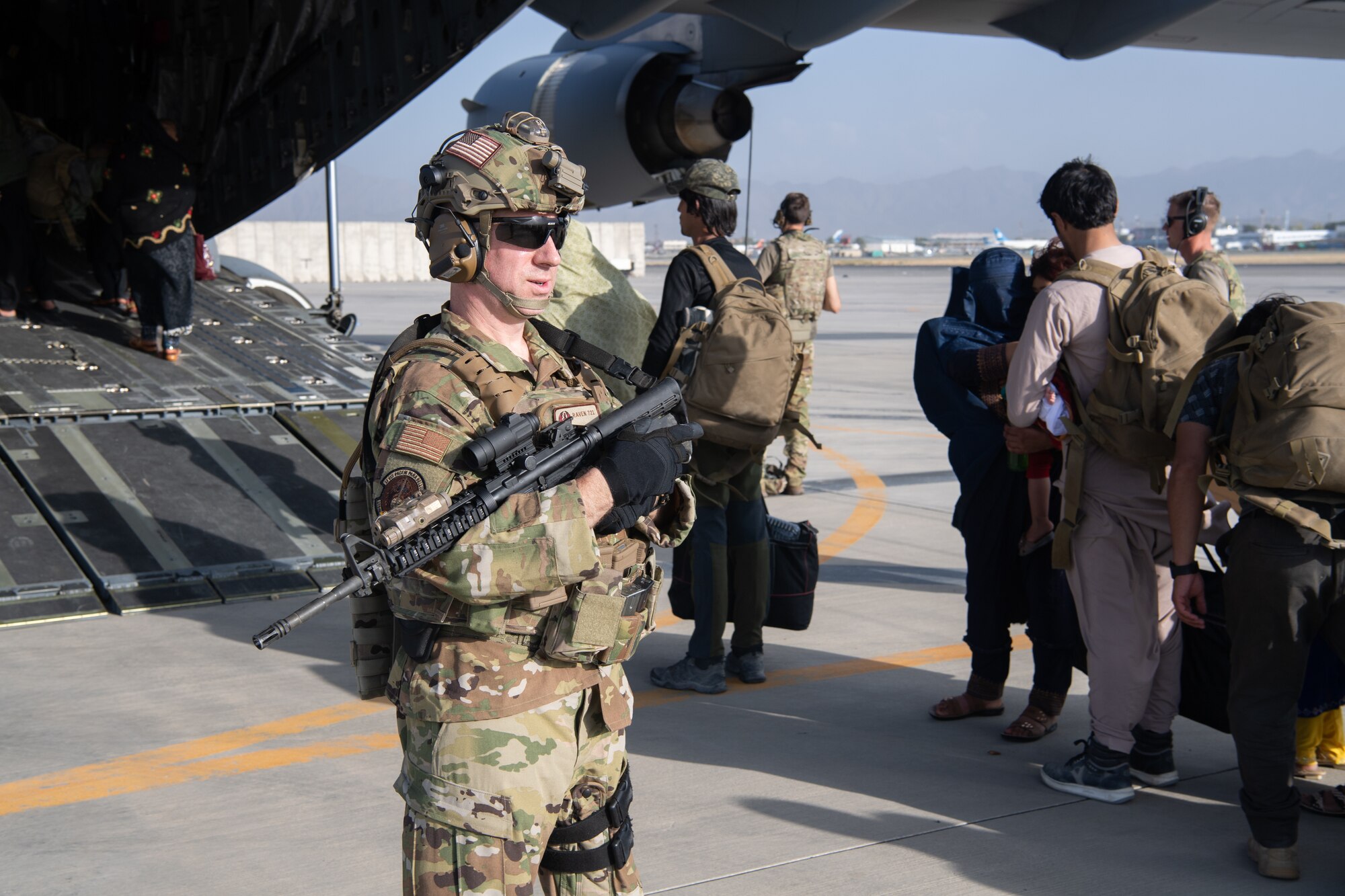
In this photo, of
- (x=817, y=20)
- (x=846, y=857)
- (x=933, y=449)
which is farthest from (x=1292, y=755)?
(x=933, y=449)

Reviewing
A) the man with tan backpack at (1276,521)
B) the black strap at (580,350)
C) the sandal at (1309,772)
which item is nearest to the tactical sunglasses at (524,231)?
the black strap at (580,350)

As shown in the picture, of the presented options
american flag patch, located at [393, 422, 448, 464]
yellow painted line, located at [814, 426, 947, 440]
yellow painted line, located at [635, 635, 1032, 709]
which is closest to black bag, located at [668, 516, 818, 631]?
yellow painted line, located at [635, 635, 1032, 709]

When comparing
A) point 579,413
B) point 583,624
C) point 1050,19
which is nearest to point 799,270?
point 1050,19

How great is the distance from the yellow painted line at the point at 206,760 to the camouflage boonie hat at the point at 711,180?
2083 millimetres

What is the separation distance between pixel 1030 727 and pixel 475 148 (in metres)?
3.17

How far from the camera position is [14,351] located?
8320 millimetres

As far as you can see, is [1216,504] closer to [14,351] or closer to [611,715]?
[611,715]

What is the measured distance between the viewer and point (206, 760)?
4305 millimetres

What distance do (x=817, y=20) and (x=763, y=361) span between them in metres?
2.51

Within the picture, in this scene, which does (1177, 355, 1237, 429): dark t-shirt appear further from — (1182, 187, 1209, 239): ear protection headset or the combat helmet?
(1182, 187, 1209, 239): ear protection headset

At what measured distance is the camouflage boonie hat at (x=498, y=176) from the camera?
240 cm

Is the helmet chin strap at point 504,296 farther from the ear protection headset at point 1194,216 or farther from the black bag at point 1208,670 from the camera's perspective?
the ear protection headset at point 1194,216

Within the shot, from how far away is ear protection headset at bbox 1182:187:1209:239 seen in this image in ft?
19.9

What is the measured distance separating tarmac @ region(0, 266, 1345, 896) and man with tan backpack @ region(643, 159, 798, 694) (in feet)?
0.78
